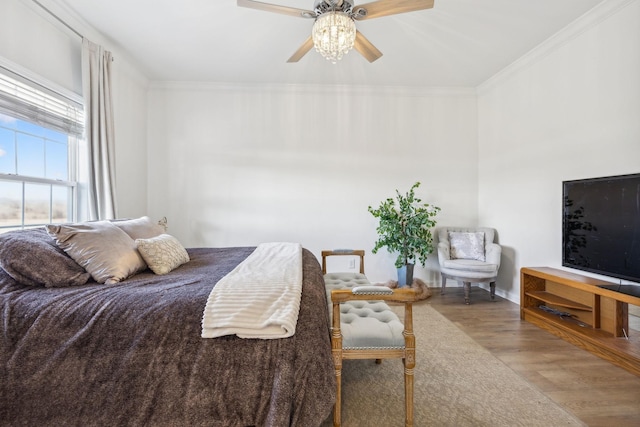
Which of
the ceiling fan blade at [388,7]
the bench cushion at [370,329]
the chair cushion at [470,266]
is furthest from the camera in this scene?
the chair cushion at [470,266]

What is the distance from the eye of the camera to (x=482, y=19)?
257 cm

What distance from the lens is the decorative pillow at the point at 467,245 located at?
12.2 feet

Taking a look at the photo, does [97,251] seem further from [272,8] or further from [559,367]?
[559,367]

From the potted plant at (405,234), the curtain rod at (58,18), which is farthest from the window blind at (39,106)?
the potted plant at (405,234)

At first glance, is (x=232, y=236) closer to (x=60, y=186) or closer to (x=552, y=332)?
(x=60, y=186)

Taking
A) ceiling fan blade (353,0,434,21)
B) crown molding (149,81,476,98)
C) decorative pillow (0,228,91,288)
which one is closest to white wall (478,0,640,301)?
crown molding (149,81,476,98)

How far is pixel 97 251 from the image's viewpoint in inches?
64.1

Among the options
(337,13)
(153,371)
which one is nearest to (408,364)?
(153,371)

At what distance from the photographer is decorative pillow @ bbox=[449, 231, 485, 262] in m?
3.72

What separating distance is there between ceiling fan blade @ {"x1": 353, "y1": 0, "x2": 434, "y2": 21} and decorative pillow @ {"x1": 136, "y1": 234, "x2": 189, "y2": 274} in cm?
199

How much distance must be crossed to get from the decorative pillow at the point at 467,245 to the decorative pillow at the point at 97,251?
11.8 feet

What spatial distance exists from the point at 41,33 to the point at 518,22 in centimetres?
411

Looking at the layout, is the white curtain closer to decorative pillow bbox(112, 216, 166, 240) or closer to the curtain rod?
the curtain rod

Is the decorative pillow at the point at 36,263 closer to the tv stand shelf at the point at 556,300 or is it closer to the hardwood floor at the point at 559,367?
the hardwood floor at the point at 559,367
